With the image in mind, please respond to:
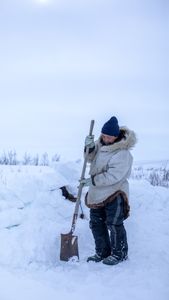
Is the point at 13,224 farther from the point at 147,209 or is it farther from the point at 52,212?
the point at 147,209

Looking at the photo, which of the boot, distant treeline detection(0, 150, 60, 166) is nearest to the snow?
the boot

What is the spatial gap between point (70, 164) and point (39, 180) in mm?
1045

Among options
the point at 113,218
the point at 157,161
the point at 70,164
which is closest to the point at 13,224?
the point at 113,218

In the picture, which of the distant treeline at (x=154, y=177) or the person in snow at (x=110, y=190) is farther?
the distant treeline at (x=154, y=177)

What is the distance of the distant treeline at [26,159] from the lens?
11172 millimetres

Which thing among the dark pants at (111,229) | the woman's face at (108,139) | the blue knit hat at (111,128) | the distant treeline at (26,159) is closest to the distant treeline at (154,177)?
the distant treeline at (26,159)

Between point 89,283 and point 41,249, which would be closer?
point 89,283

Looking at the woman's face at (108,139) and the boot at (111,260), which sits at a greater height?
the woman's face at (108,139)

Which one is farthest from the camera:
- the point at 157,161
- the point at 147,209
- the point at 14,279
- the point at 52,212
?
the point at 157,161

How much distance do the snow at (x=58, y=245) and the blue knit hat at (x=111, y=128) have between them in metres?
1.50

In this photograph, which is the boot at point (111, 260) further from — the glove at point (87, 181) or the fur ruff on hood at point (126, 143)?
the fur ruff on hood at point (126, 143)

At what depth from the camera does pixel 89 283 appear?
16.1 feet

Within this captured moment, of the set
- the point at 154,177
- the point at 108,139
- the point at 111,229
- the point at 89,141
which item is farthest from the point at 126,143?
the point at 154,177

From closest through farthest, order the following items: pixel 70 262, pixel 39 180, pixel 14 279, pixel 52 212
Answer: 1. pixel 14 279
2. pixel 70 262
3. pixel 52 212
4. pixel 39 180
